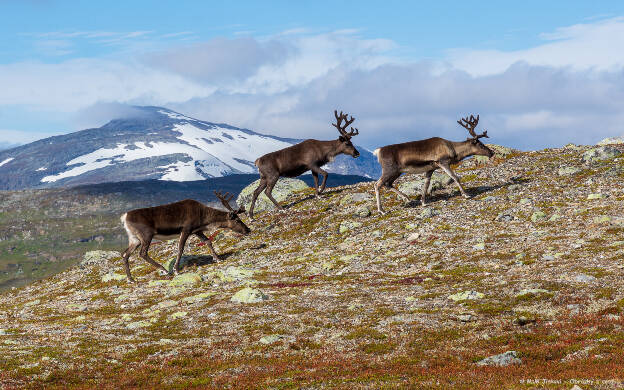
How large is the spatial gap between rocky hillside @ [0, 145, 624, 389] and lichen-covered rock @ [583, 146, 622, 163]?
570 centimetres

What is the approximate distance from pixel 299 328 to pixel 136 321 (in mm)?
7669

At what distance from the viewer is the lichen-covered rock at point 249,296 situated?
24.6m

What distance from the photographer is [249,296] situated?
24.8 meters

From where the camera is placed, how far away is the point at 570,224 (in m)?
31.3

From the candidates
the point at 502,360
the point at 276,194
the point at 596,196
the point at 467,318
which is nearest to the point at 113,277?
the point at 276,194

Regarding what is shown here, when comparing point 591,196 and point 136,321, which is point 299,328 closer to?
point 136,321

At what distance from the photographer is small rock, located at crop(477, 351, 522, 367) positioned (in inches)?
573

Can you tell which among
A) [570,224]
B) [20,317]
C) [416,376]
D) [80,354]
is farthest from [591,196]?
[20,317]

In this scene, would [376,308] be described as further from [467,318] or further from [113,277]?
[113,277]

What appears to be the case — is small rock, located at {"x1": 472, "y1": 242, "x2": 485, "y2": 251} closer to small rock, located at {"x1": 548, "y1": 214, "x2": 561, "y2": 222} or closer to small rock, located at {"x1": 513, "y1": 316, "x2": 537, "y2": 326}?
small rock, located at {"x1": 548, "y1": 214, "x2": 561, "y2": 222}

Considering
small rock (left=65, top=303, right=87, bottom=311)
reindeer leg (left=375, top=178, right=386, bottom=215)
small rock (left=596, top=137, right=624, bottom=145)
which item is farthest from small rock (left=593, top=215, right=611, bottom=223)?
small rock (left=596, top=137, right=624, bottom=145)

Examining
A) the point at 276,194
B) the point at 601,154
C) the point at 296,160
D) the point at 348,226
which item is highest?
the point at 296,160

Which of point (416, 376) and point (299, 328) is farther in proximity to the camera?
point (299, 328)

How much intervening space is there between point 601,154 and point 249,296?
1521 inches
